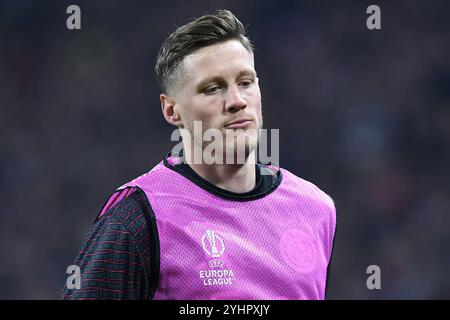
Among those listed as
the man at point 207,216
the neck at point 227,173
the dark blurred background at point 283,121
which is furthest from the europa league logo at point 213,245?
the dark blurred background at point 283,121

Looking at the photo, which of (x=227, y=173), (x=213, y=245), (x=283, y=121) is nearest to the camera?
(x=213, y=245)

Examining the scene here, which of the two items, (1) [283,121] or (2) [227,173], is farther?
(1) [283,121]

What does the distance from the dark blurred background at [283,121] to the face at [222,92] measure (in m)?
3.72

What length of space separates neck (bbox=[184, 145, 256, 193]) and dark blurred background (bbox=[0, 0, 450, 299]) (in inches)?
141

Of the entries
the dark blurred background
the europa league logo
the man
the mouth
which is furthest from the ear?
the dark blurred background

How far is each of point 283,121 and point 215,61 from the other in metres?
4.02

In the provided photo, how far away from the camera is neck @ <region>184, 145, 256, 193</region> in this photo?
2430 millimetres

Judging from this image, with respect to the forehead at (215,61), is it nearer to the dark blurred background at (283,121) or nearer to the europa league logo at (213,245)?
the europa league logo at (213,245)

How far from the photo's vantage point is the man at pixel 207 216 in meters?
2.18

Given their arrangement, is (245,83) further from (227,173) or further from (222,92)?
(227,173)

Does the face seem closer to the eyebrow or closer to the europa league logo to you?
the eyebrow

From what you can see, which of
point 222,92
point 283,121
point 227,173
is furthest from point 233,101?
point 283,121

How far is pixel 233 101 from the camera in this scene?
7.55ft

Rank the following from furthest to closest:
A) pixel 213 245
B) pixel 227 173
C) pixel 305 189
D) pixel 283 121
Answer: pixel 283 121, pixel 305 189, pixel 227 173, pixel 213 245
